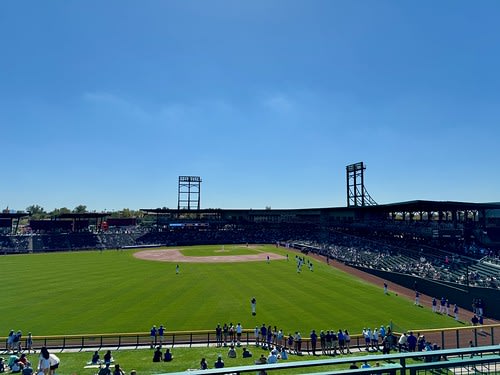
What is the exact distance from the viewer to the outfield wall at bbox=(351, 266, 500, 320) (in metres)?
26.2

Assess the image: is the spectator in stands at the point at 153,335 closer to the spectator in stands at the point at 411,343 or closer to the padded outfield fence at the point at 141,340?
the padded outfield fence at the point at 141,340

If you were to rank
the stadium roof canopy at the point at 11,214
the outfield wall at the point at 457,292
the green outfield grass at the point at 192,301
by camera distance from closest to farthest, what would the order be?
the green outfield grass at the point at 192,301 → the outfield wall at the point at 457,292 → the stadium roof canopy at the point at 11,214

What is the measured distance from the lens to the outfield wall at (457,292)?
2623 cm

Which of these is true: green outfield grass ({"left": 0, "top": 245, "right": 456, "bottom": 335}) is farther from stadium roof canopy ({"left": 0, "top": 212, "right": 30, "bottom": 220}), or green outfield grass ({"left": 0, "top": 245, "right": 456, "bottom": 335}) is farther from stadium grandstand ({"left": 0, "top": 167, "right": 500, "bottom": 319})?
stadium roof canopy ({"left": 0, "top": 212, "right": 30, "bottom": 220})

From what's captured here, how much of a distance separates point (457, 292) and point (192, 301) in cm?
2304

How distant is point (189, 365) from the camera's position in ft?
50.4

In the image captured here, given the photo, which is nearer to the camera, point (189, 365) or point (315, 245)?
point (189, 365)

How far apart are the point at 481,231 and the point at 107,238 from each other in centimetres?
7828

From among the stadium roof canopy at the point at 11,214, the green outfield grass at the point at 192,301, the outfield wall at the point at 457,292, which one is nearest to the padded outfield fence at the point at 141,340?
the green outfield grass at the point at 192,301

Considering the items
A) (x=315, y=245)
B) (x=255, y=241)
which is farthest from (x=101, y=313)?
(x=255, y=241)

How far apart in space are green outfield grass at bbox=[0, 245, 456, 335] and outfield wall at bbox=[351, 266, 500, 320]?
337 centimetres

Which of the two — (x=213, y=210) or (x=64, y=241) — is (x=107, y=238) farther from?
(x=213, y=210)

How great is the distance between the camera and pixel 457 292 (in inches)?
1135

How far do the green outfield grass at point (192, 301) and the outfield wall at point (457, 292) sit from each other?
133 inches
